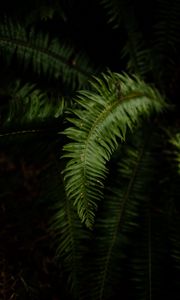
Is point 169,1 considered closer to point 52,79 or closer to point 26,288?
point 52,79

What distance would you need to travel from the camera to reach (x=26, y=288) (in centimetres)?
222

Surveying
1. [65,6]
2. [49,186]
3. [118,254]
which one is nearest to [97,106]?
[49,186]

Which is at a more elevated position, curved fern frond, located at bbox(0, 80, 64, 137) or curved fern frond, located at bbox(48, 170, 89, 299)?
curved fern frond, located at bbox(0, 80, 64, 137)

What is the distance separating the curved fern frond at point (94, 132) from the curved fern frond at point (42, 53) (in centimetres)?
51

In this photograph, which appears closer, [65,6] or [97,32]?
[65,6]

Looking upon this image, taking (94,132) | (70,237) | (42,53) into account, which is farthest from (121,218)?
(42,53)

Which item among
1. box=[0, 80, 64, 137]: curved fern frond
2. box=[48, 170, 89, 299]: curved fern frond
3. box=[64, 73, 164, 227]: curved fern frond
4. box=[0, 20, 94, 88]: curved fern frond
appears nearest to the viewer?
box=[64, 73, 164, 227]: curved fern frond

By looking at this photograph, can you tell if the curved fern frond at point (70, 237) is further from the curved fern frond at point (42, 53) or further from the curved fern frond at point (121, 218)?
the curved fern frond at point (42, 53)

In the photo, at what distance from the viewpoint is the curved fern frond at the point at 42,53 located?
7.55ft

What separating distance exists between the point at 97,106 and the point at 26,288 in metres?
1.24

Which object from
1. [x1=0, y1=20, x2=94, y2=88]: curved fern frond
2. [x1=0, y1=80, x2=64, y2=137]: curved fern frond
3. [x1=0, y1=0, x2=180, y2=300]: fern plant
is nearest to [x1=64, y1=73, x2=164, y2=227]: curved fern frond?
[x1=0, y1=0, x2=180, y2=300]: fern plant

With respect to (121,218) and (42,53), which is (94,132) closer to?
(121,218)

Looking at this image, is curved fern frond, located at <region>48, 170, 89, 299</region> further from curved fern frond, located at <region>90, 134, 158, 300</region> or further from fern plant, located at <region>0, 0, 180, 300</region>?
curved fern frond, located at <region>90, 134, 158, 300</region>

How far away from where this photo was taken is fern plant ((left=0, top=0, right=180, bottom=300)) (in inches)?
75.4
